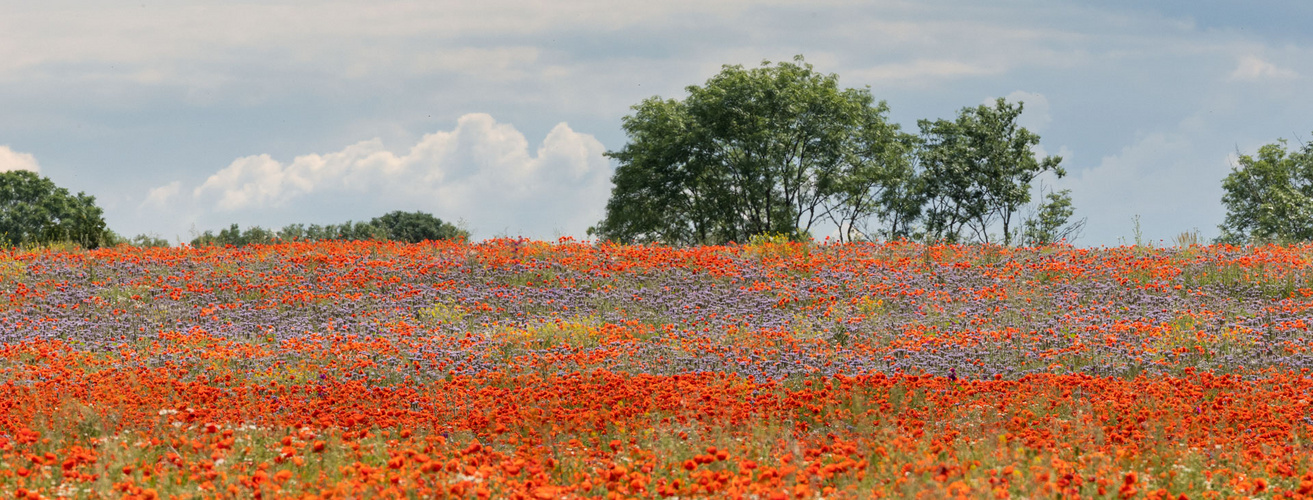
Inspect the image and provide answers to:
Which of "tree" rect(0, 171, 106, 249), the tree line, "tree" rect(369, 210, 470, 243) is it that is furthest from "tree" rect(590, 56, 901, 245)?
"tree" rect(0, 171, 106, 249)

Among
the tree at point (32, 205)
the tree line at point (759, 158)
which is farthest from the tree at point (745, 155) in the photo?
the tree at point (32, 205)

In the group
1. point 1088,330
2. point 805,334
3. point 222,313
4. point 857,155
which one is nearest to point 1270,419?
point 1088,330

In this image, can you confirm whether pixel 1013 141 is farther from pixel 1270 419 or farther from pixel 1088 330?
pixel 1270 419

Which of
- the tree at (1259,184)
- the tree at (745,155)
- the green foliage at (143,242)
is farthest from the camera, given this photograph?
the tree at (1259,184)

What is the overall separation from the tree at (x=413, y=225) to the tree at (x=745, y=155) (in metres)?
25.5

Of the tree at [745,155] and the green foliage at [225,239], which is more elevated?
the tree at [745,155]

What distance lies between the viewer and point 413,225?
6394cm

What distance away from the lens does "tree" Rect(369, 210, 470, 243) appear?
63.8m

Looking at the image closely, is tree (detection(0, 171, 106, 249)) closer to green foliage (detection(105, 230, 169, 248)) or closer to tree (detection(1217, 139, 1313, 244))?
green foliage (detection(105, 230, 169, 248))

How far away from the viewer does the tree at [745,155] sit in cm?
3809

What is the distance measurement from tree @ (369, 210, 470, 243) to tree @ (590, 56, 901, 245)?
25.5 meters

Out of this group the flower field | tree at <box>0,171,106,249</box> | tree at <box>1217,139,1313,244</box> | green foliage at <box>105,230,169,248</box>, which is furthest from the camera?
tree at <box>0,171,106,249</box>

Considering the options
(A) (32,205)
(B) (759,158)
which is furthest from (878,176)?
(A) (32,205)

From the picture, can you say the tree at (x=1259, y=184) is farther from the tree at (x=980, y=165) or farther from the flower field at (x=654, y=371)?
the flower field at (x=654, y=371)
